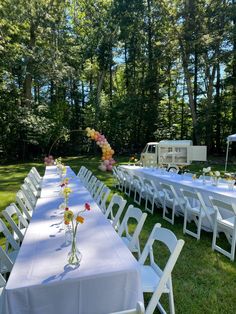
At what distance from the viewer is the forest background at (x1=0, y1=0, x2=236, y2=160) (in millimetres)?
17734

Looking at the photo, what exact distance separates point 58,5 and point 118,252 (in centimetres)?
1957

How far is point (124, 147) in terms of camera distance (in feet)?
80.0

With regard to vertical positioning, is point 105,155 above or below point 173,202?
above

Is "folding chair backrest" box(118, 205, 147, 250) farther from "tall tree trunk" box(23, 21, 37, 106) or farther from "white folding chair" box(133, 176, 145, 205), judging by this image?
"tall tree trunk" box(23, 21, 37, 106)

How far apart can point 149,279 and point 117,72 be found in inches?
1077

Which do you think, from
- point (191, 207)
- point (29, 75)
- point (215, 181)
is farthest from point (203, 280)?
point (29, 75)

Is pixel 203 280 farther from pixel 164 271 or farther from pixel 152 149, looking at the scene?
pixel 152 149

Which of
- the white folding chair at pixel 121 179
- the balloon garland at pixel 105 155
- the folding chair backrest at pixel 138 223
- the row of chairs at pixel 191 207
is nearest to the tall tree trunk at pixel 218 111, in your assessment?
the white folding chair at pixel 121 179

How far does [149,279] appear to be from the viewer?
258 cm

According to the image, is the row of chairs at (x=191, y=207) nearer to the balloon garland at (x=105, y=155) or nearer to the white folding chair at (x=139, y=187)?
the white folding chair at (x=139, y=187)

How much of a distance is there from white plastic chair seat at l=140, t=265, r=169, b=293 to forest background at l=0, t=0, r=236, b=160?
1399 cm

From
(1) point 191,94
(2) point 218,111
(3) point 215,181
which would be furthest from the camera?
(1) point 191,94

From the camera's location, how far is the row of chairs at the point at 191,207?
13.5ft

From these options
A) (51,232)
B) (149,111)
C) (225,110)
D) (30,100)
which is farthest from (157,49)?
(51,232)
